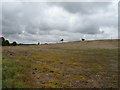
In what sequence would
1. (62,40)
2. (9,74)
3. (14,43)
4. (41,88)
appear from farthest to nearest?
(62,40)
(14,43)
(9,74)
(41,88)

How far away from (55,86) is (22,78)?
11.6 feet

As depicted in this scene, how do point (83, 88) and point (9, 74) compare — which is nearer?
point (83, 88)

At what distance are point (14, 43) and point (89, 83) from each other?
131017mm

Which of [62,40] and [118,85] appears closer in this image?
[118,85]

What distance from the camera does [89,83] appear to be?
1313 cm

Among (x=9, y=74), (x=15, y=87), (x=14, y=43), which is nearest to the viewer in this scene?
(x=15, y=87)

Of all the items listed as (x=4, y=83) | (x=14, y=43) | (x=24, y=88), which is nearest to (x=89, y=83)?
(x=24, y=88)

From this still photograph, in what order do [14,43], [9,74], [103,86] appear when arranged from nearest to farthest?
[103,86] < [9,74] < [14,43]

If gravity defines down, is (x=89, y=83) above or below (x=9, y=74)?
below

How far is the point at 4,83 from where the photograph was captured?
10.6 m

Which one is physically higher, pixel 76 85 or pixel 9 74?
pixel 9 74

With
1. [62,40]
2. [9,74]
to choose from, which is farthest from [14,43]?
[9,74]

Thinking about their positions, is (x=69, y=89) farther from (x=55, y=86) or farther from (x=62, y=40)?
(x=62, y=40)

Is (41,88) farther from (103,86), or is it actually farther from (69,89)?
(103,86)
